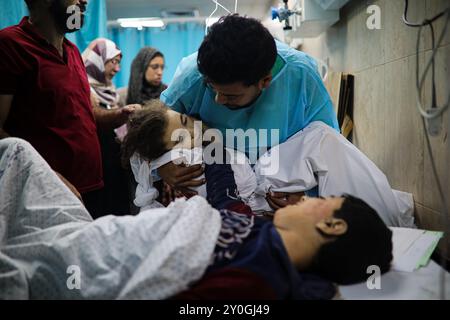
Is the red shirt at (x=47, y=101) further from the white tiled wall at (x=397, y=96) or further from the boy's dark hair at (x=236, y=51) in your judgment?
the white tiled wall at (x=397, y=96)

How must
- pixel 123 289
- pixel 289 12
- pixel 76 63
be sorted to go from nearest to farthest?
1. pixel 123 289
2. pixel 76 63
3. pixel 289 12

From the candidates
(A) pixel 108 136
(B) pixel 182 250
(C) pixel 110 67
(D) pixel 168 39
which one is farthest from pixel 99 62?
(B) pixel 182 250

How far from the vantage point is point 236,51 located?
113cm

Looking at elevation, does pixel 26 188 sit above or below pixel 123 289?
above

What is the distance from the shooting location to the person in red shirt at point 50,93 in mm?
1462

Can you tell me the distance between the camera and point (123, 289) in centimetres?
80

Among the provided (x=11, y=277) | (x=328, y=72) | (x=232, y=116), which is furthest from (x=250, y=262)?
(x=328, y=72)

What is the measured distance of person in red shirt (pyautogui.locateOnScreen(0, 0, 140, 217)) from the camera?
4.80 feet

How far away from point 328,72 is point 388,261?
168 cm

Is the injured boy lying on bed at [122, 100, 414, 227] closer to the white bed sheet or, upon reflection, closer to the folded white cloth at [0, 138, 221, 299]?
the white bed sheet

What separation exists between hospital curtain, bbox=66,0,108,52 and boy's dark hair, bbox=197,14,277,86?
210 cm

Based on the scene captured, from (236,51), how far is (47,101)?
0.83 m

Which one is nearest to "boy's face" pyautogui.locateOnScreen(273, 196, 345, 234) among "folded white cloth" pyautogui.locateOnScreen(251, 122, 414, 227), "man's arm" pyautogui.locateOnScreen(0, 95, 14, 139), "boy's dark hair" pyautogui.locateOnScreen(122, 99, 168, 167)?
"folded white cloth" pyautogui.locateOnScreen(251, 122, 414, 227)
